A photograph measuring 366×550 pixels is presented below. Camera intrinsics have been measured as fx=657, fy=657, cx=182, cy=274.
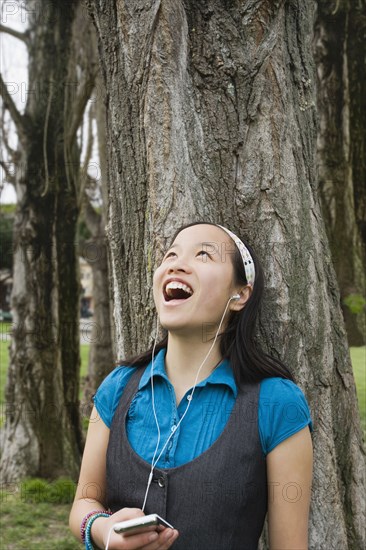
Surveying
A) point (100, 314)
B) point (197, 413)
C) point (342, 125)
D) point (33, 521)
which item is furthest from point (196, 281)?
point (100, 314)

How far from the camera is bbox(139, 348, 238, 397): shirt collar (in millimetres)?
2312

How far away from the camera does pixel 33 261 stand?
7055mm

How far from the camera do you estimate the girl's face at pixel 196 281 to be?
2332mm

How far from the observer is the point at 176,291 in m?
2.44

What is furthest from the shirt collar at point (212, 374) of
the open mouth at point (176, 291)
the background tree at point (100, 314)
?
the background tree at point (100, 314)

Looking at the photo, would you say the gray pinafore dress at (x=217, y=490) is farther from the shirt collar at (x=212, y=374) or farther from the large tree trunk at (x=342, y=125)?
the large tree trunk at (x=342, y=125)

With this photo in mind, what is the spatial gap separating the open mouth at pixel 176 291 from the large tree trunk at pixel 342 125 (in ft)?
14.4

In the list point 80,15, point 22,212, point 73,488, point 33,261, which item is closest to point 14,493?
point 73,488

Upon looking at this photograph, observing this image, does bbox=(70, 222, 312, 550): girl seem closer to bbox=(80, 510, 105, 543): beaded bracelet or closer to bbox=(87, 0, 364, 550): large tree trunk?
bbox=(80, 510, 105, 543): beaded bracelet

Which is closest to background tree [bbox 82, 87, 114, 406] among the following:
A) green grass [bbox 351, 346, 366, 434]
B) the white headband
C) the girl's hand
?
green grass [bbox 351, 346, 366, 434]

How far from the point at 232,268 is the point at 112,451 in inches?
31.3

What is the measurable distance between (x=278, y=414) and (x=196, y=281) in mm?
553

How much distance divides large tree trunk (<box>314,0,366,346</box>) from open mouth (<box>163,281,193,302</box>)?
4387mm

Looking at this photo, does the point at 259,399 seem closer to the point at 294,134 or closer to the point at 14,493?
the point at 294,134
